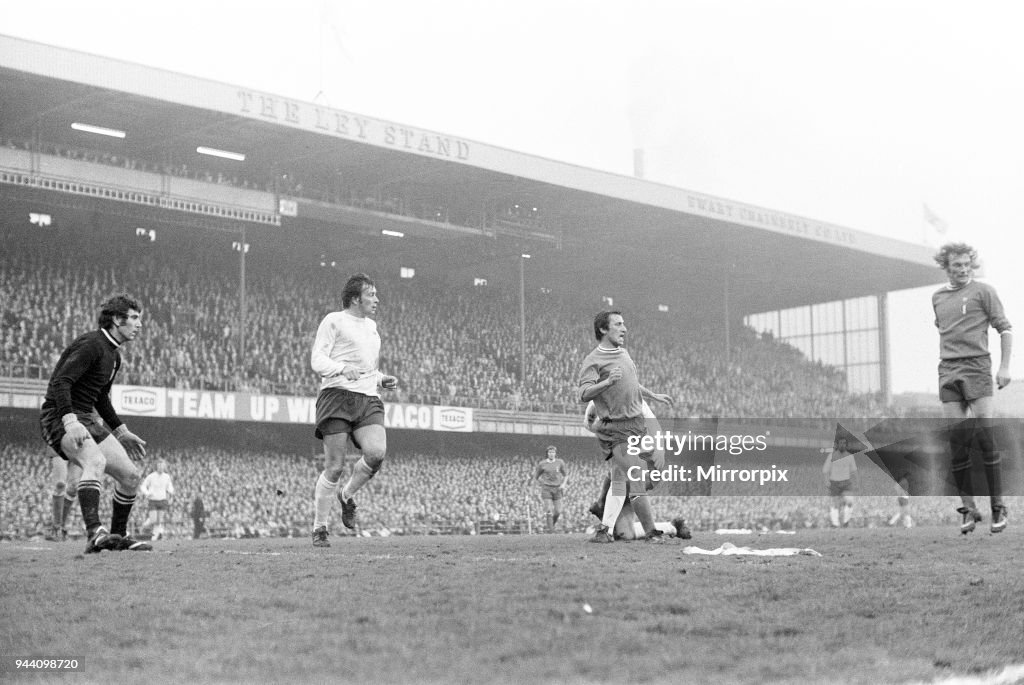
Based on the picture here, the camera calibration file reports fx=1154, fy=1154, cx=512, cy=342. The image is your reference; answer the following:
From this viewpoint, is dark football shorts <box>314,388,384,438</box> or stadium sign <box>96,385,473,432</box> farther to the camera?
stadium sign <box>96,385,473,432</box>

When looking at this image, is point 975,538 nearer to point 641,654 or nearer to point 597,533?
point 597,533

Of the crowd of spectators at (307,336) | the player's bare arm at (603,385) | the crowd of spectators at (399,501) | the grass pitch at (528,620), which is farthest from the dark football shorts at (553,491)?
the grass pitch at (528,620)

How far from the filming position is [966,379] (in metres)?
9.29

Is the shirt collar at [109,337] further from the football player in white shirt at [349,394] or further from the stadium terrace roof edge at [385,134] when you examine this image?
the stadium terrace roof edge at [385,134]

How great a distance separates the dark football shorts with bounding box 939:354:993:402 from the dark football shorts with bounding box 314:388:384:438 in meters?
4.63

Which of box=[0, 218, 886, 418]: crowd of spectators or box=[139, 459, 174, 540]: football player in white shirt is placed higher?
box=[0, 218, 886, 418]: crowd of spectators

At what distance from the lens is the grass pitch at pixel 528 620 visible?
3943 millimetres

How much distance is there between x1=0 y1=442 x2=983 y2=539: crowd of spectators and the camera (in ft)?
85.5

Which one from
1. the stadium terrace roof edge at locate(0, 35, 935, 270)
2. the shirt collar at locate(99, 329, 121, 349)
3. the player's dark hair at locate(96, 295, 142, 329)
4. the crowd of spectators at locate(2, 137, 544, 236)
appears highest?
the stadium terrace roof edge at locate(0, 35, 935, 270)

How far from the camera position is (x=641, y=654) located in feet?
13.5

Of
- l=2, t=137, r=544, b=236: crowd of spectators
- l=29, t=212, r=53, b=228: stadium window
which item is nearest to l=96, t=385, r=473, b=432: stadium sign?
l=2, t=137, r=544, b=236: crowd of spectators

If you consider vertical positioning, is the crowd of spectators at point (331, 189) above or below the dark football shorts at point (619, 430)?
above

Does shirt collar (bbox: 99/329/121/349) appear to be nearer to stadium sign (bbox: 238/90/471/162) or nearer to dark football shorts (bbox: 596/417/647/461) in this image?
dark football shorts (bbox: 596/417/647/461)

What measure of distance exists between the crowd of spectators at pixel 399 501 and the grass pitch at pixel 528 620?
1870cm
